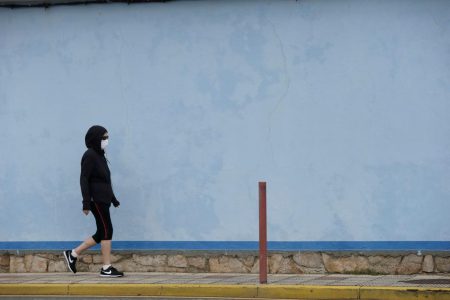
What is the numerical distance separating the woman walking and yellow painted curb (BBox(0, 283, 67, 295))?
0.93 metres

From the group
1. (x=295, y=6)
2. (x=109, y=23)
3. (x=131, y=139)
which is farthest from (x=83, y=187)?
(x=295, y=6)

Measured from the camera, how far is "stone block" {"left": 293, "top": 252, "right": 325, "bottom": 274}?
1355cm

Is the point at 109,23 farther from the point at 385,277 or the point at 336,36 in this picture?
the point at 385,277

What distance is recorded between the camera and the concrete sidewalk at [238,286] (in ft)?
38.3

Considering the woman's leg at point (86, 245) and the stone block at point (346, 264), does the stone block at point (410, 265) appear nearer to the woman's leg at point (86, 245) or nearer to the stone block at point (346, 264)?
the stone block at point (346, 264)

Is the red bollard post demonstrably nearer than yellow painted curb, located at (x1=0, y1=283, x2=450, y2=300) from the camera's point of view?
No

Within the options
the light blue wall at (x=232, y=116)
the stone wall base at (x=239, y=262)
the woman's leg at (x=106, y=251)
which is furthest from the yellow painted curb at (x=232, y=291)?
the light blue wall at (x=232, y=116)

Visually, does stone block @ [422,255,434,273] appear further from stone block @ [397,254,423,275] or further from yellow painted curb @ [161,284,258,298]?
yellow painted curb @ [161,284,258,298]

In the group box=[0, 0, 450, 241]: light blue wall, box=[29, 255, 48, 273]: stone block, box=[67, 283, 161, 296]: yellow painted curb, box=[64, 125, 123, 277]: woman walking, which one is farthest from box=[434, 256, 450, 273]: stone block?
box=[29, 255, 48, 273]: stone block

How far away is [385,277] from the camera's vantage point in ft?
42.7

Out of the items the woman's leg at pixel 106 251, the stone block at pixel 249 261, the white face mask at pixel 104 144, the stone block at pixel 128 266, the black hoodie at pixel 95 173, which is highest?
the white face mask at pixel 104 144

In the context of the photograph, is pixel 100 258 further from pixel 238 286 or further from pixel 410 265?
pixel 410 265

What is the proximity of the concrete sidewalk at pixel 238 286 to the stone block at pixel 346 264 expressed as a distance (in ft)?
0.50

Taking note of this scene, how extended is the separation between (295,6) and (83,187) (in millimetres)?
3295
